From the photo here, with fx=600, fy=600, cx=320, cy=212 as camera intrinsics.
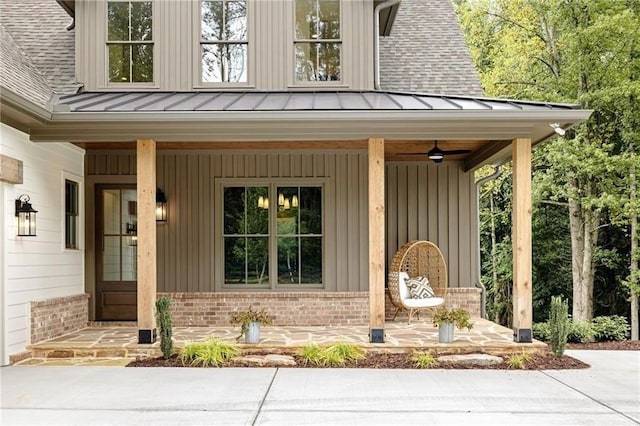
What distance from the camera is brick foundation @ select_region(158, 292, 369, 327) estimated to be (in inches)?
364

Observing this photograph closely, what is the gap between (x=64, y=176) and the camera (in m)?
8.45

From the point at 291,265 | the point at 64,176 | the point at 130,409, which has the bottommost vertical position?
the point at 130,409

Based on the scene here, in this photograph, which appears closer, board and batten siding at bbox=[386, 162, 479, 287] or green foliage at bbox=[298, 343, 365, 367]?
green foliage at bbox=[298, 343, 365, 367]

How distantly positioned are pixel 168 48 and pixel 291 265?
150 inches

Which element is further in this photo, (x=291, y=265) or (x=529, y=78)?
(x=529, y=78)

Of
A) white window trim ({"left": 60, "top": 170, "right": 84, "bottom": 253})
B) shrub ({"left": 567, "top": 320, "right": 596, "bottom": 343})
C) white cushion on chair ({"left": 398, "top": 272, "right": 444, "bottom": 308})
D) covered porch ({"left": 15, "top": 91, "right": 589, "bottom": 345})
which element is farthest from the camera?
shrub ({"left": 567, "top": 320, "right": 596, "bottom": 343})

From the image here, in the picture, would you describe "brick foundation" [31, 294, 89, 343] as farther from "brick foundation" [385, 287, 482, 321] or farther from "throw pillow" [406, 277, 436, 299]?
"brick foundation" [385, 287, 482, 321]

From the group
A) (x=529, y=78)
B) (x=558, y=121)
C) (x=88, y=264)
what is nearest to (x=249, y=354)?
(x=88, y=264)

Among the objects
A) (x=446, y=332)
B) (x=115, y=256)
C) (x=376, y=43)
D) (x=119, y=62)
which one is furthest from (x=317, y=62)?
(x=446, y=332)

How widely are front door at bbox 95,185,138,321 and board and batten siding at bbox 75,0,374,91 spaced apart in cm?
172

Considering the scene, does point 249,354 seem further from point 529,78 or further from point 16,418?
point 529,78

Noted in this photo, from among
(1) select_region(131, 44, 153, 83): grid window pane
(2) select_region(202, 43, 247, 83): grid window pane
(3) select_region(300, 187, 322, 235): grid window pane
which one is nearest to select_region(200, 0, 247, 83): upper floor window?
(2) select_region(202, 43, 247, 83): grid window pane

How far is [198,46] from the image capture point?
903cm

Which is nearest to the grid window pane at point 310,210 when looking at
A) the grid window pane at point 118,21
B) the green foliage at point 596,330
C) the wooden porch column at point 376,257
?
the wooden porch column at point 376,257
